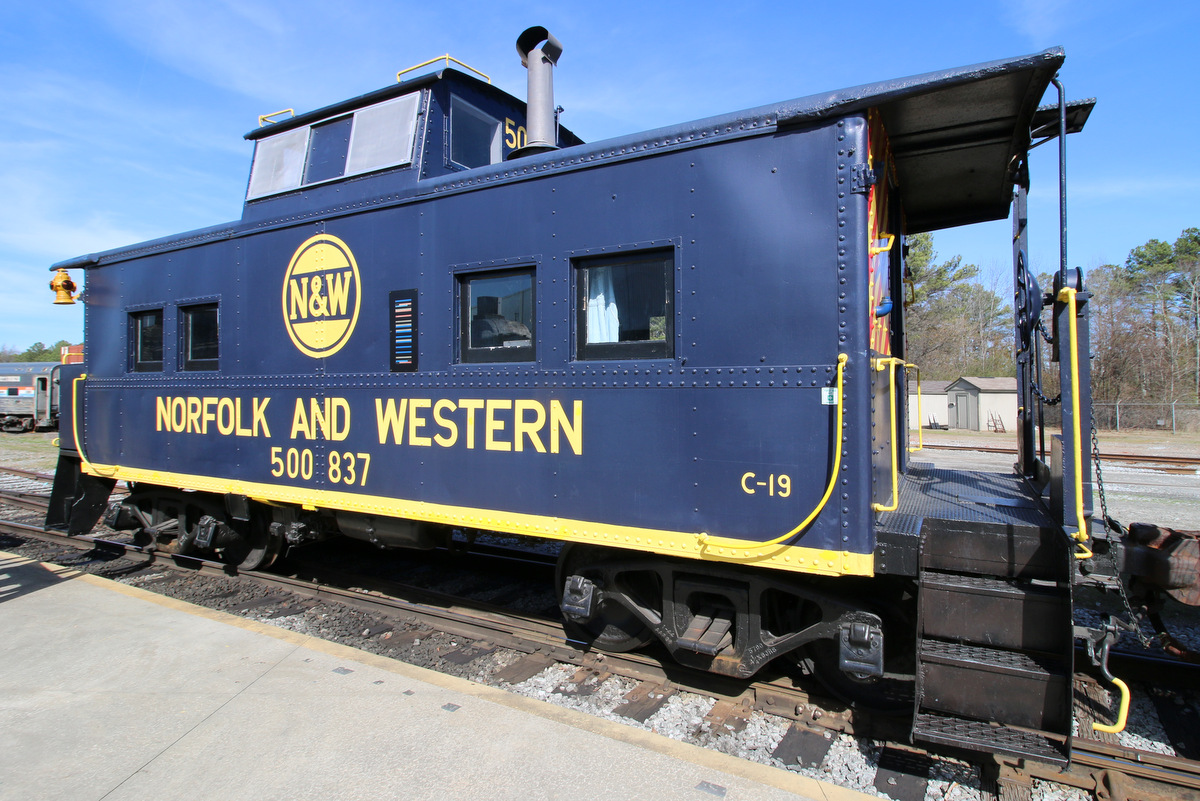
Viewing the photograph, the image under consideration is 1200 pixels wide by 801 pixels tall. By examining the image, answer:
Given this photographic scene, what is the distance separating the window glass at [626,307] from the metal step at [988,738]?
2.18 metres

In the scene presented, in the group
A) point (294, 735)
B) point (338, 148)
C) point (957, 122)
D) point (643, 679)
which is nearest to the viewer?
point (294, 735)

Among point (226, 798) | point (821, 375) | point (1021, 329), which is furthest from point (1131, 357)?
point (226, 798)

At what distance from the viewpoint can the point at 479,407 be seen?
4305 millimetres

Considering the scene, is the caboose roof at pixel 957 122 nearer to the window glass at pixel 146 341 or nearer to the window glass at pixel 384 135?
the window glass at pixel 384 135

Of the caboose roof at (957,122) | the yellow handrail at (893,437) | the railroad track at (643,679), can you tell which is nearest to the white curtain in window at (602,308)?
the caboose roof at (957,122)

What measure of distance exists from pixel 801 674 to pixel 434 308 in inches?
133

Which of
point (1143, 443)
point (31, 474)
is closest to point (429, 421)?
point (31, 474)

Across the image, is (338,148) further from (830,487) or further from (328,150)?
(830,487)

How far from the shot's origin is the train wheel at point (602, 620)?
434cm

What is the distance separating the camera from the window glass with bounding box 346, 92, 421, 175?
4996mm

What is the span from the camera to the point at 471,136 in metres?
5.58

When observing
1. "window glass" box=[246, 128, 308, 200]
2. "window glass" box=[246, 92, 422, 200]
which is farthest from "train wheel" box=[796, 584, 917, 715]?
"window glass" box=[246, 128, 308, 200]

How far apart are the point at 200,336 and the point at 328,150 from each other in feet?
6.88

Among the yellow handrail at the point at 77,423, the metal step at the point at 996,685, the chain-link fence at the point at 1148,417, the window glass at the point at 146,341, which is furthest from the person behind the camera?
the chain-link fence at the point at 1148,417
